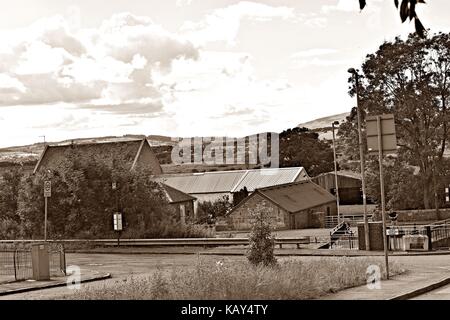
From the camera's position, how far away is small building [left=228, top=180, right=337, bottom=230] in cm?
6406

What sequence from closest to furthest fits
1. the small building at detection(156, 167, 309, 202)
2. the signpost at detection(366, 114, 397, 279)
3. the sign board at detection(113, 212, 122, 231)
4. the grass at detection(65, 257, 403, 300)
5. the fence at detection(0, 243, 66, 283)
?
the grass at detection(65, 257, 403, 300) → the signpost at detection(366, 114, 397, 279) → the fence at detection(0, 243, 66, 283) → the sign board at detection(113, 212, 122, 231) → the small building at detection(156, 167, 309, 202)

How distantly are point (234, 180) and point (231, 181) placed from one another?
40cm

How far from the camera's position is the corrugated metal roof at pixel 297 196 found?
214ft

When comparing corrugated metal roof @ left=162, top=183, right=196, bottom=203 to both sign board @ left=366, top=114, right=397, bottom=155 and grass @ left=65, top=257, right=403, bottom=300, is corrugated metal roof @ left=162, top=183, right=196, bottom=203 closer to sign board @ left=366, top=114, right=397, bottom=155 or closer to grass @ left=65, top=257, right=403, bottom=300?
sign board @ left=366, top=114, right=397, bottom=155

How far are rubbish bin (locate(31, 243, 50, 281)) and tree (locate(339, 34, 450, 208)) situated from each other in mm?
39164

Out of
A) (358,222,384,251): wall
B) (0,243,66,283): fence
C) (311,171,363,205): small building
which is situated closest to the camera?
(0,243,66,283): fence

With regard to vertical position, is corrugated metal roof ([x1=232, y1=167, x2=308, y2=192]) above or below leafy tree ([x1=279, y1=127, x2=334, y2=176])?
below

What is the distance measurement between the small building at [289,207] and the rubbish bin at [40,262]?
128ft

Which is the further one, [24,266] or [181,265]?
[181,265]

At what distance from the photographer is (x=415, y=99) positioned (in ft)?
191

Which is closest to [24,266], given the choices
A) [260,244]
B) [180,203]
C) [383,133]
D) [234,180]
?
[260,244]

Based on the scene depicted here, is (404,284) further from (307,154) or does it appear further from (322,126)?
(322,126)

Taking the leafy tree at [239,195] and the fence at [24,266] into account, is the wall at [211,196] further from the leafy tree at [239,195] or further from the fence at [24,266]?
the fence at [24,266]

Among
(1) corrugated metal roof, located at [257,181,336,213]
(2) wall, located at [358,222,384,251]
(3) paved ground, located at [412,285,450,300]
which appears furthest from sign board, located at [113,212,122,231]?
(1) corrugated metal roof, located at [257,181,336,213]
